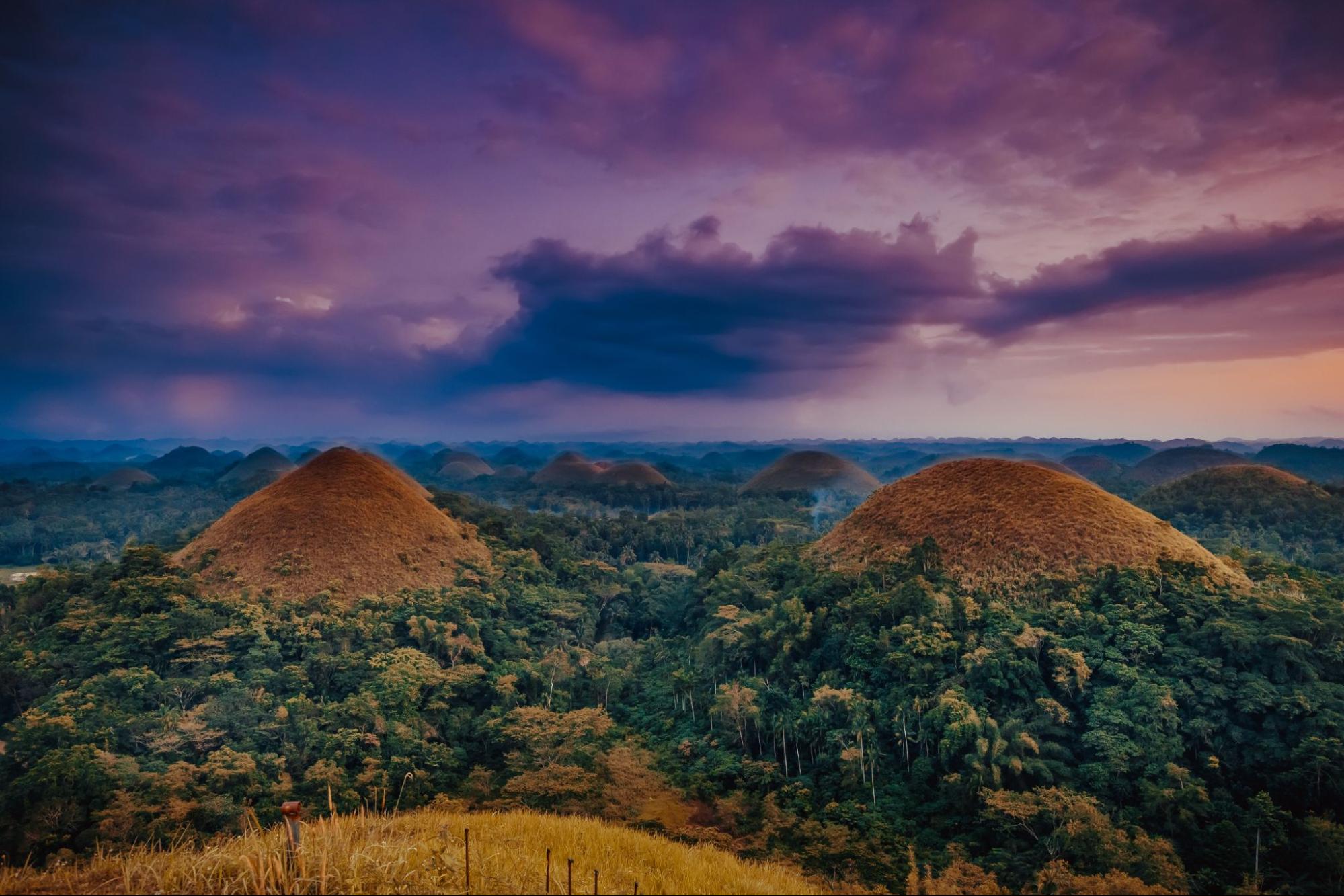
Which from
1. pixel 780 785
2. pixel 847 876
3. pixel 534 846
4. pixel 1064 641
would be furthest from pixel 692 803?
pixel 1064 641

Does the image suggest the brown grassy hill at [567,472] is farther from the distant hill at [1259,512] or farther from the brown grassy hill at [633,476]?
the distant hill at [1259,512]

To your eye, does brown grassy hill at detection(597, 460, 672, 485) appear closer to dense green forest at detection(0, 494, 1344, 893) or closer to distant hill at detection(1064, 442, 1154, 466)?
dense green forest at detection(0, 494, 1344, 893)

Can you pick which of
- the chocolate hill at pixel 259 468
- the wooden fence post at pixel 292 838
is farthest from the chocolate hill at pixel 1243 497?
the chocolate hill at pixel 259 468

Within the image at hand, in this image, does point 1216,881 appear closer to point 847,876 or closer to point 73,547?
point 847,876

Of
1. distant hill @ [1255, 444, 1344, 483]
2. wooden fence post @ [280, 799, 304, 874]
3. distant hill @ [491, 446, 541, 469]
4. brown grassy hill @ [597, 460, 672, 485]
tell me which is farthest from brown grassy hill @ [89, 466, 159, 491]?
distant hill @ [1255, 444, 1344, 483]

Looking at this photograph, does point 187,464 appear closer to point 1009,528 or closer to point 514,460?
point 514,460

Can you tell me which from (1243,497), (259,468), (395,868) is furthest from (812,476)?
(395,868)
